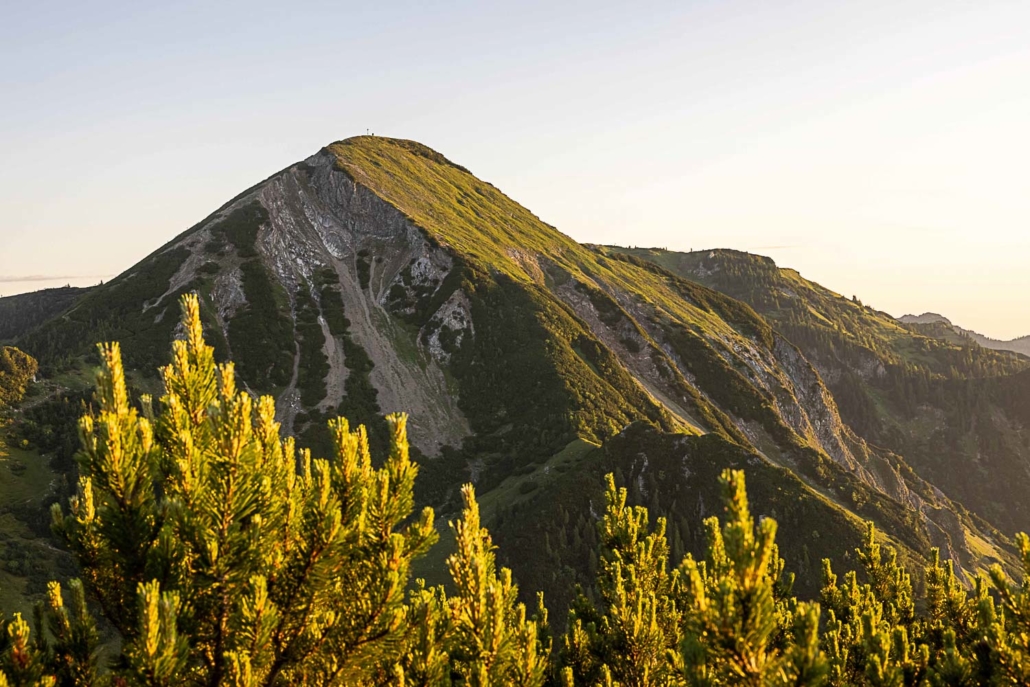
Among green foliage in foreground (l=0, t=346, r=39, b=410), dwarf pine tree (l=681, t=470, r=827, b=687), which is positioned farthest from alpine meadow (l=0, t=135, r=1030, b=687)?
green foliage in foreground (l=0, t=346, r=39, b=410)

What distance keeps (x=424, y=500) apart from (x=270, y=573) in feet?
385

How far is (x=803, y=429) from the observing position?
192625 mm

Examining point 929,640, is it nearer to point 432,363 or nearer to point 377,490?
point 377,490

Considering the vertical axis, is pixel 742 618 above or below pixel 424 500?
above

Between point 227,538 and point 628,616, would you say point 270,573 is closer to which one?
point 227,538

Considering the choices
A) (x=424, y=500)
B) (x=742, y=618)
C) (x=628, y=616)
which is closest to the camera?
(x=742, y=618)

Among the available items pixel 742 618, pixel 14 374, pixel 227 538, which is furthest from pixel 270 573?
pixel 14 374

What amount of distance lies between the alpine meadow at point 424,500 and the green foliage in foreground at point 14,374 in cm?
62

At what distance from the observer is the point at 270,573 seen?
9852 millimetres

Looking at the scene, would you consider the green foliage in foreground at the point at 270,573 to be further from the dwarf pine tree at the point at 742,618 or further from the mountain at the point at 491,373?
the mountain at the point at 491,373

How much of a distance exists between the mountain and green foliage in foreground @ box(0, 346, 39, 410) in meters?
3.46

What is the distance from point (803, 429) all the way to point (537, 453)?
99855 mm

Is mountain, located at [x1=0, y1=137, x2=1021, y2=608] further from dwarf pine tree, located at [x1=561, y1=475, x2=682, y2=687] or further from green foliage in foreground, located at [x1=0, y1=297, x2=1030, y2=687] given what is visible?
green foliage in foreground, located at [x1=0, y1=297, x2=1030, y2=687]

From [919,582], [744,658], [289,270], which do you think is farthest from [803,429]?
[744,658]
